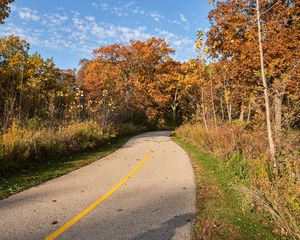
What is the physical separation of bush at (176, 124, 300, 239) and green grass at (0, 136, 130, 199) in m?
5.16

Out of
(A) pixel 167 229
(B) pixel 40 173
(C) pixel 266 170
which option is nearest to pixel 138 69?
(B) pixel 40 173

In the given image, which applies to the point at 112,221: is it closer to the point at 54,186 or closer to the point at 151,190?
the point at 151,190

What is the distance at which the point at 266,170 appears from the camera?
256 inches

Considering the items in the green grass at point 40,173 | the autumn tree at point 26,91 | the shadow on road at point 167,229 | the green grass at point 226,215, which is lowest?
the green grass at point 226,215

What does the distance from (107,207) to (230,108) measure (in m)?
10.5

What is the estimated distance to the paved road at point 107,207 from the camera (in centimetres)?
437

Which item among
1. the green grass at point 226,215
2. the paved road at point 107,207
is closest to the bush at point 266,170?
the green grass at point 226,215

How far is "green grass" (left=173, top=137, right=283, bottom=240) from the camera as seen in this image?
4.52m

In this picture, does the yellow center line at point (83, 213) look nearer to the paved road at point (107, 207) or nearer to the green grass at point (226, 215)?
the paved road at point (107, 207)

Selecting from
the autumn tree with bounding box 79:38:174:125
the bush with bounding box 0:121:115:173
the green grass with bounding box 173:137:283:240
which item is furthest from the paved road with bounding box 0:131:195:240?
the autumn tree with bounding box 79:38:174:125

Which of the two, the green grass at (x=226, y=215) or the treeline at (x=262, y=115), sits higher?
the treeline at (x=262, y=115)

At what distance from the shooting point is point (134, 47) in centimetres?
3628

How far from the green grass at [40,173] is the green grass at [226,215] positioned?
424cm

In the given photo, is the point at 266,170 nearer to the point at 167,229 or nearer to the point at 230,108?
the point at 167,229
